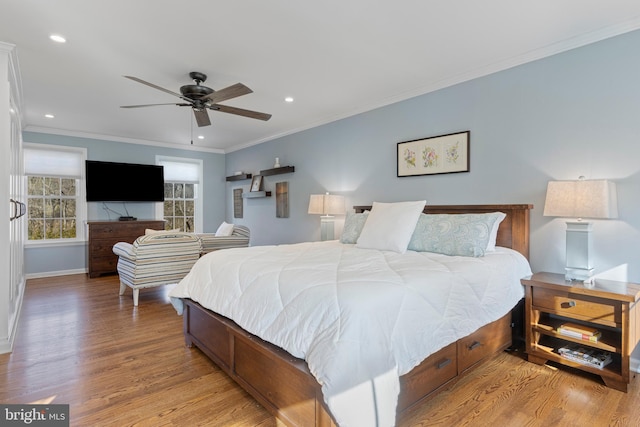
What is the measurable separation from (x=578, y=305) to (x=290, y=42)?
9.22 feet

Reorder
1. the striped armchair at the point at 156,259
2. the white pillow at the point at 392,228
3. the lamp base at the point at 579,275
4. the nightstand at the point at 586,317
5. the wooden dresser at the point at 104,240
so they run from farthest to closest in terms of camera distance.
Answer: the wooden dresser at the point at 104,240 → the striped armchair at the point at 156,259 → the white pillow at the point at 392,228 → the lamp base at the point at 579,275 → the nightstand at the point at 586,317

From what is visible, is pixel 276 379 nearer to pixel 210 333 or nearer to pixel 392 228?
pixel 210 333

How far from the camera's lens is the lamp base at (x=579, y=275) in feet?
7.67

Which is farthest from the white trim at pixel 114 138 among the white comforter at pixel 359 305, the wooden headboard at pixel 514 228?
the wooden headboard at pixel 514 228

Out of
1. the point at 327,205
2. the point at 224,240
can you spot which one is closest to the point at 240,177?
the point at 224,240

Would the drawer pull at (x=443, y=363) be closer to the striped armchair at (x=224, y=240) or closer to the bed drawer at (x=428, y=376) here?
the bed drawer at (x=428, y=376)

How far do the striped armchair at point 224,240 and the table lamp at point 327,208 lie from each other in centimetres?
145

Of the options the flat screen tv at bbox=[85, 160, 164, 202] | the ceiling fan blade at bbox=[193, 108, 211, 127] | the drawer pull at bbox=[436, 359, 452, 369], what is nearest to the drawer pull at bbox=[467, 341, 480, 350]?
the drawer pull at bbox=[436, 359, 452, 369]

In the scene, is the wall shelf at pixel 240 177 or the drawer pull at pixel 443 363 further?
the wall shelf at pixel 240 177

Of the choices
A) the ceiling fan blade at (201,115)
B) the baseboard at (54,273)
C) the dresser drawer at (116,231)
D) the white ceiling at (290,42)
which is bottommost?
the baseboard at (54,273)

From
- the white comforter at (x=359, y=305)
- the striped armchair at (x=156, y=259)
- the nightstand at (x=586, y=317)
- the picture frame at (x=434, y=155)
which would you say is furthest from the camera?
the striped armchair at (x=156, y=259)

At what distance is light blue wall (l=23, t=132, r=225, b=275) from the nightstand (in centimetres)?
619

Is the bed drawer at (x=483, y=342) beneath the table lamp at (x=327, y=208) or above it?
beneath

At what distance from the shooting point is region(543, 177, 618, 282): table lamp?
2.24 m
